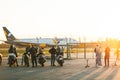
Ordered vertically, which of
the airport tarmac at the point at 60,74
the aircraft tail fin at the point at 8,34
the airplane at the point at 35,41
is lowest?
the airport tarmac at the point at 60,74

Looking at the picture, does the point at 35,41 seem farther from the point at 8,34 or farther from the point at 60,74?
the point at 60,74

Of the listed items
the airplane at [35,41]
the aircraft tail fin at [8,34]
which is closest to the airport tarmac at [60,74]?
the airplane at [35,41]

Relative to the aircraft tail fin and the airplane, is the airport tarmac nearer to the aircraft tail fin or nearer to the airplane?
the airplane

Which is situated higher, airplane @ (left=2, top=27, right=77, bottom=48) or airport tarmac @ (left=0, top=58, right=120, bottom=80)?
airplane @ (left=2, top=27, right=77, bottom=48)

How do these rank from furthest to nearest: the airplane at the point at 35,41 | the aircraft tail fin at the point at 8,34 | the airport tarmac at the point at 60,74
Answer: the aircraft tail fin at the point at 8,34, the airplane at the point at 35,41, the airport tarmac at the point at 60,74

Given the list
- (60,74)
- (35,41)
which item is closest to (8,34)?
(35,41)

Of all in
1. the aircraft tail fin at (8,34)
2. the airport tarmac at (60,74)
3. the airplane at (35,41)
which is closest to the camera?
the airport tarmac at (60,74)

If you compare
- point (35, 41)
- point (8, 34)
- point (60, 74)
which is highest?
point (8, 34)

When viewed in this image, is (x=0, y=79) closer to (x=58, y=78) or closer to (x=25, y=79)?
(x=25, y=79)

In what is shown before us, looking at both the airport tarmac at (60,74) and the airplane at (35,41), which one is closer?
the airport tarmac at (60,74)

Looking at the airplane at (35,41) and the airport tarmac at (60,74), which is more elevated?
the airplane at (35,41)

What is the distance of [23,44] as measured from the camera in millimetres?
76750

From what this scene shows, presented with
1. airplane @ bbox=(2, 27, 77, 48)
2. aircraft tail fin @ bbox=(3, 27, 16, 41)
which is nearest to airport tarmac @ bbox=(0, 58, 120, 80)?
airplane @ bbox=(2, 27, 77, 48)

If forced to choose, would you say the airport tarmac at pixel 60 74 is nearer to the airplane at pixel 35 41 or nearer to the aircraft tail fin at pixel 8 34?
the airplane at pixel 35 41
